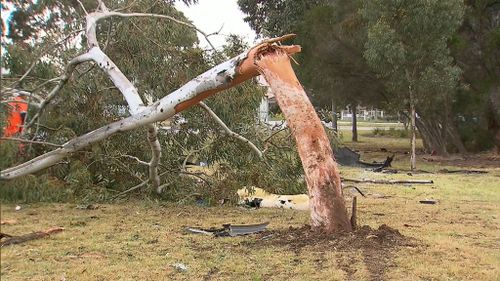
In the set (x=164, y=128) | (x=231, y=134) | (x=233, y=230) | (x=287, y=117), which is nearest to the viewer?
(x=287, y=117)

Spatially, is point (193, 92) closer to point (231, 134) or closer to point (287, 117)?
point (287, 117)

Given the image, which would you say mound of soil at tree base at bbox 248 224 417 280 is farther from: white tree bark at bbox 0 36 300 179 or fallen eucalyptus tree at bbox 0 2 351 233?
white tree bark at bbox 0 36 300 179

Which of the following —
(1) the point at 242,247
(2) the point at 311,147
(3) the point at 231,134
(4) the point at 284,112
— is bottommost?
(1) the point at 242,247

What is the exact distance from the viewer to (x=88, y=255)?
5.43 meters

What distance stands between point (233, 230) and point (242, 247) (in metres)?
0.70

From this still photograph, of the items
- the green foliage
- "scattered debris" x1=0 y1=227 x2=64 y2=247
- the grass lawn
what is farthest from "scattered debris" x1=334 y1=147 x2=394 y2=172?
"scattered debris" x1=0 y1=227 x2=64 y2=247

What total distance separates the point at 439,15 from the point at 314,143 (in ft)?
38.2

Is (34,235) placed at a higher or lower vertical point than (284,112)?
lower

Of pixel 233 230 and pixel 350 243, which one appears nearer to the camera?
pixel 350 243

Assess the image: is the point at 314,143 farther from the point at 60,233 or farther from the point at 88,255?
the point at 60,233

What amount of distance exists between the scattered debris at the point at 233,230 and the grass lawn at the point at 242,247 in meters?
0.17

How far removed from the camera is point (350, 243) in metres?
5.56

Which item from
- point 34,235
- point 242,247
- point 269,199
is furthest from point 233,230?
point 269,199

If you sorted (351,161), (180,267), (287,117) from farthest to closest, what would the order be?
(351,161) → (287,117) → (180,267)
